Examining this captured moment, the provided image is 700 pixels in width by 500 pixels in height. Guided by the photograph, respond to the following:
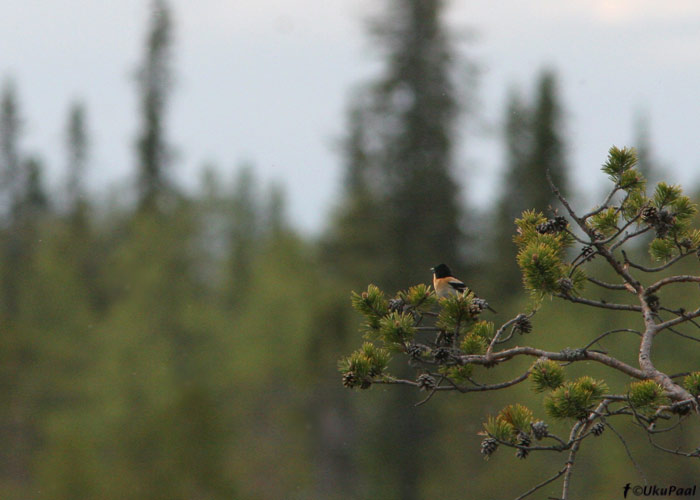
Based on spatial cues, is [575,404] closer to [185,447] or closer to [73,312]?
→ [185,447]

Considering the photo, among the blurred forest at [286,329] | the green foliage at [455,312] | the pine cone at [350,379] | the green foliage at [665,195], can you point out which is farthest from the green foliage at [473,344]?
the blurred forest at [286,329]

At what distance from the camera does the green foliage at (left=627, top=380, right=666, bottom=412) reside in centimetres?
392

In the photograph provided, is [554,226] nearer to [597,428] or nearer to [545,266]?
[545,266]

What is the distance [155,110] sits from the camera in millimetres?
46250

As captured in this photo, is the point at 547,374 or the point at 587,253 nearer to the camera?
the point at 547,374

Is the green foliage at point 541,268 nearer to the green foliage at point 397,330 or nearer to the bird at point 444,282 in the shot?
the green foliage at point 397,330

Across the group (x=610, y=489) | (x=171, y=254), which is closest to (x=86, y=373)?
(x=171, y=254)

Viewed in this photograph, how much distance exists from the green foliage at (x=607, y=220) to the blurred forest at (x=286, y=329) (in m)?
18.6

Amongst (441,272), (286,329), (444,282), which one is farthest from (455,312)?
(286,329)

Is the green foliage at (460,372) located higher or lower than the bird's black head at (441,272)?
lower

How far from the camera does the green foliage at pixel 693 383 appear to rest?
399 centimetres

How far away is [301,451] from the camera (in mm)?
33219

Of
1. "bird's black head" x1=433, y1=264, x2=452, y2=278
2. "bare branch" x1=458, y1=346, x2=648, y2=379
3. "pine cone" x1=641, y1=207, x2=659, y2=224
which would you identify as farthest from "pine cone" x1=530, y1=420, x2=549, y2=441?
"bird's black head" x1=433, y1=264, x2=452, y2=278

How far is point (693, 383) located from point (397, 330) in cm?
118
